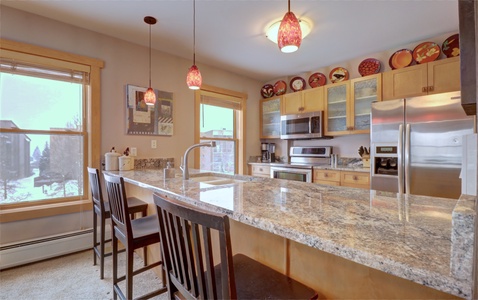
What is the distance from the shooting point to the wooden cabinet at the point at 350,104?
3.17m

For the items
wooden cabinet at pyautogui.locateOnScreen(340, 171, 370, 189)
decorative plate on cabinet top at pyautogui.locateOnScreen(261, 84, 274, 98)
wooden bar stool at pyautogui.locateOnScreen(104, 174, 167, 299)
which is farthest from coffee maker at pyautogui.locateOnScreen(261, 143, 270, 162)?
wooden bar stool at pyautogui.locateOnScreen(104, 174, 167, 299)

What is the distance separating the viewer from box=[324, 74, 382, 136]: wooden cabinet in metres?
3.17

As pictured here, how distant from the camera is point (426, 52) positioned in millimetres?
2838

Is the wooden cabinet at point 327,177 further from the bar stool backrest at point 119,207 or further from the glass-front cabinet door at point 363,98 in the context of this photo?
the bar stool backrest at point 119,207

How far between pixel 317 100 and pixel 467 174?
10.6ft

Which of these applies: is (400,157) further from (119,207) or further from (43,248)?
(43,248)

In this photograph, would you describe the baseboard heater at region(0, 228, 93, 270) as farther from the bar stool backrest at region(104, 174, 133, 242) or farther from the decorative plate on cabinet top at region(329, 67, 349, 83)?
the decorative plate on cabinet top at region(329, 67, 349, 83)

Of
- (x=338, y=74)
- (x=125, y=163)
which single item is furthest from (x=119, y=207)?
(x=338, y=74)

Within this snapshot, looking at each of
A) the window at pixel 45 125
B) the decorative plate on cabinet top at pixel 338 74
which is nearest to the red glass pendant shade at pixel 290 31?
the window at pixel 45 125

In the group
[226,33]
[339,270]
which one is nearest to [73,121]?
[226,33]

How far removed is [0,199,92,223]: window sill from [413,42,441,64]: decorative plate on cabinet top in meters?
4.47

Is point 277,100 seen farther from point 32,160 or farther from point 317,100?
point 32,160

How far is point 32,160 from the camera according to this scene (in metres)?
2.36

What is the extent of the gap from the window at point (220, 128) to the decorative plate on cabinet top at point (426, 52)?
103 inches
